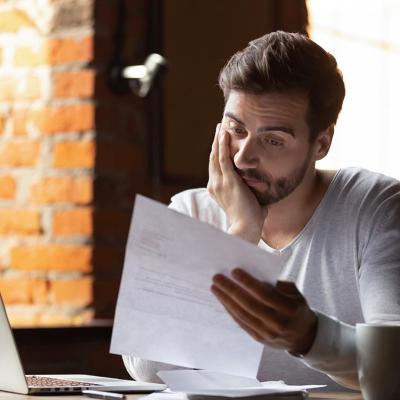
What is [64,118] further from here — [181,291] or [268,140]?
[181,291]

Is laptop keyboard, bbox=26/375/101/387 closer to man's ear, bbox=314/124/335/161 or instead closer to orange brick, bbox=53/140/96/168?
man's ear, bbox=314/124/335/161

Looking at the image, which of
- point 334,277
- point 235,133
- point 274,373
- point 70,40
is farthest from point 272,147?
point 70,40

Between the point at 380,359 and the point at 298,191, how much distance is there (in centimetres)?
70

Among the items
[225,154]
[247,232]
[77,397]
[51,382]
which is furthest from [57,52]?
[77,397]

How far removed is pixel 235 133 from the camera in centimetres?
179

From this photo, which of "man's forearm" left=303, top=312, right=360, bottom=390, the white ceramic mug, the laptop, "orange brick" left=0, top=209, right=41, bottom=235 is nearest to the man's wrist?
"man's forearm" left=303, top=312, right=360, bottom=390

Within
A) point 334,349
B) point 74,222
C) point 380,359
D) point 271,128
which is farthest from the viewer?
point 74,222

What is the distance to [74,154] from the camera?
7.68 feet

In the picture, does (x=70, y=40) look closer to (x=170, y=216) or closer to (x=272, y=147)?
(x=272, y=147)

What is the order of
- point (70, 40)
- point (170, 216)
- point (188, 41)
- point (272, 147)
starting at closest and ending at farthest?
point (170, 216) → point (272, 147) → point (70, 40) → point (188, 41)

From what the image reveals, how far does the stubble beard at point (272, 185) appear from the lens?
1.78m

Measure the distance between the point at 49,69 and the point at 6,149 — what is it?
0.22 meters

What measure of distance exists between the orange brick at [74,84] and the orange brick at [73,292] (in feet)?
1.42

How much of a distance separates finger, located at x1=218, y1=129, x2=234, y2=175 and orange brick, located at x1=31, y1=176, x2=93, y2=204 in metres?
0.59
